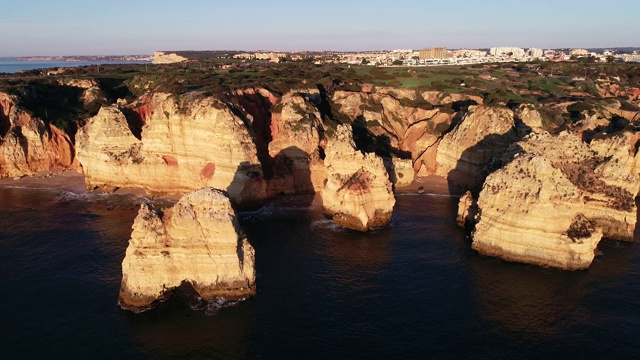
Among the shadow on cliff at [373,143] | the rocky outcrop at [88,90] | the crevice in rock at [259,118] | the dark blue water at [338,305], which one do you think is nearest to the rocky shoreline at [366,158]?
the crevice in rock at [259,118]

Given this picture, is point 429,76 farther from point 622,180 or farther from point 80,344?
point 80,344

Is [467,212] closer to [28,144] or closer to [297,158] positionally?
[297,158]

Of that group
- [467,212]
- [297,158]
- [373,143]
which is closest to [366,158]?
[467,212]

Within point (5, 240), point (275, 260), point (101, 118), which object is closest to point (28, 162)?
point (101, 118)

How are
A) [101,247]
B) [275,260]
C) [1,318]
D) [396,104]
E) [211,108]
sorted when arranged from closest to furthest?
[1,318] < [275,260] < [101,247] < [211,108] < [396,104]

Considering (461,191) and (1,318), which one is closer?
(1,318)

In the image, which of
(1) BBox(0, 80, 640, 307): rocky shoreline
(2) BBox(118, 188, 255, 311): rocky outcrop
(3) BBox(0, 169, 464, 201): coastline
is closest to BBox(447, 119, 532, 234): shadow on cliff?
(1) BBox(0, 80, 640, 307): rocky shoreline

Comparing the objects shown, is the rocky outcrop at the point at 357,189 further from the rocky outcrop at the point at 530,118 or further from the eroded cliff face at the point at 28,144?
the eroded cliff face at the point at 28,144

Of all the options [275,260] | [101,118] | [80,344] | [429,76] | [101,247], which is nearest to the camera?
[80,344]
